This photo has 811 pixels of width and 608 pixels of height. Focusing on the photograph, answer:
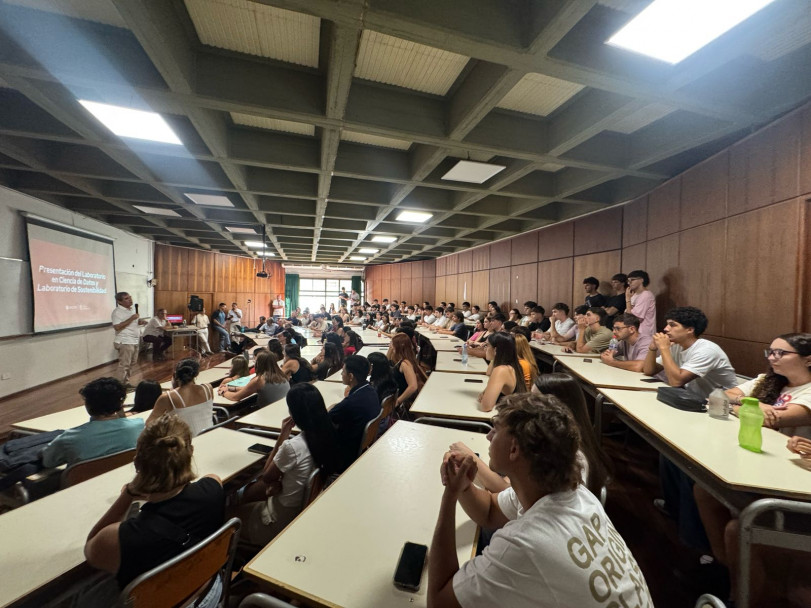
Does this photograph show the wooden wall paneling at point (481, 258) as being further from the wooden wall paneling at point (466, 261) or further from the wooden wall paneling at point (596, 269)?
the wooden wall paneling at point (596, 269)

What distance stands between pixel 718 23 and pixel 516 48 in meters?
1.09

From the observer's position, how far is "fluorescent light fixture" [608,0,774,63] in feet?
5.26

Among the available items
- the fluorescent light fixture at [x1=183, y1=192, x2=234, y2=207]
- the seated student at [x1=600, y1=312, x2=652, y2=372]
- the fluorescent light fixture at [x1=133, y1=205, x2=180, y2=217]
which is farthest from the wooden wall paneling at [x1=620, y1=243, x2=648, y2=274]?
the fluorescent light fixture at [x1=133, y1=205, x2=180, y2=217]

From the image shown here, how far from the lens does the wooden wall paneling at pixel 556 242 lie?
20.0 feet

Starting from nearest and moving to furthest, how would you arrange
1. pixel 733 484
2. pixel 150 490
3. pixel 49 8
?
pixel 150 490, pixel 733 484, pixel 49 8

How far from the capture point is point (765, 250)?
2.74m

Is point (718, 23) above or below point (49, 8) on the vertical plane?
below

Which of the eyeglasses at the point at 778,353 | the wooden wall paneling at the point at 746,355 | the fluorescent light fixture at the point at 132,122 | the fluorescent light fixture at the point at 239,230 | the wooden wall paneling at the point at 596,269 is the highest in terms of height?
the fluorescent light fixture at the point at 132,122

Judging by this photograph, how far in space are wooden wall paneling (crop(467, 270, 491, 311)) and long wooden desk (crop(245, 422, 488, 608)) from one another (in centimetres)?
788

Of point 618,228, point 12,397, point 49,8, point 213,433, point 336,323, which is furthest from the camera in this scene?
point 336,323

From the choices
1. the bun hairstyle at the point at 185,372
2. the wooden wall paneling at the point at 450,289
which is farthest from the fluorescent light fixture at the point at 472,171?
the wooden wall paneling at the point at 450,289

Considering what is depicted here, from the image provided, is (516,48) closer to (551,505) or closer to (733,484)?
(551,505)

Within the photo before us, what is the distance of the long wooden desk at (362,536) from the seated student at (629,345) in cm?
269

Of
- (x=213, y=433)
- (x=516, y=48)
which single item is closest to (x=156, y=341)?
(x=213, y=433)
